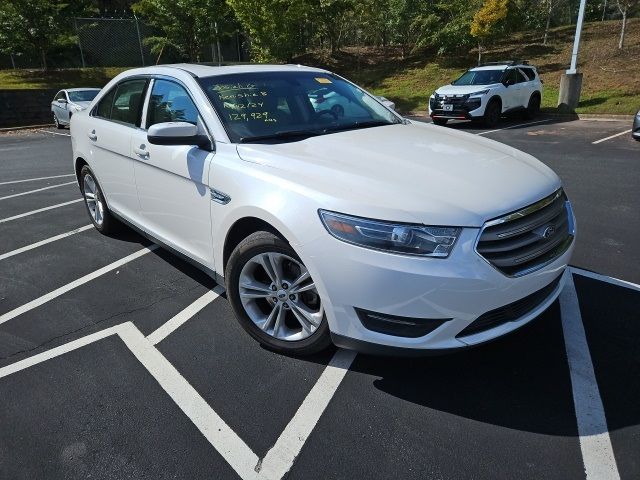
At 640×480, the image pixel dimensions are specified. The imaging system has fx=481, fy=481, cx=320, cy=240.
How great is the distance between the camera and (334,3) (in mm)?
22547

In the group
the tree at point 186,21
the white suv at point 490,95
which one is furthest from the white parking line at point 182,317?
the tree at point 186,21

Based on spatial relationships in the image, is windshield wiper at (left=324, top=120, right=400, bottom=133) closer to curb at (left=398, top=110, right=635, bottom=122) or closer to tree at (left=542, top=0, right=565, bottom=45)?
curb at (left=398, top=110, right=635, bottom=122)

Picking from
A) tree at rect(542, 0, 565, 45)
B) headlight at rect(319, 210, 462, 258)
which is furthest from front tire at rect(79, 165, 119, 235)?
tree at rect(542, 0, 565, 45)

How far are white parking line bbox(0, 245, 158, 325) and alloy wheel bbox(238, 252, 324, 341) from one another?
187cm

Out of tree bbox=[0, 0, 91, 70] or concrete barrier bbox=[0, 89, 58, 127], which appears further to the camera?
tree bbox=[0, 0, 91, 70]

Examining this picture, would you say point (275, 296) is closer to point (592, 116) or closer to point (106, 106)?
point (106, 106)

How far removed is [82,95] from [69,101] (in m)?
0.47

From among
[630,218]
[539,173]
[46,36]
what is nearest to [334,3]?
[46,36]

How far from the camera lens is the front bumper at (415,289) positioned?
2.21 metres

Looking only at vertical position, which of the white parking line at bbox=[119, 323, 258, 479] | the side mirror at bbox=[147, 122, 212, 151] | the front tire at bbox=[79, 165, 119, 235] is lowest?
the white parking line at bbox=[119, 323, 258, 479]

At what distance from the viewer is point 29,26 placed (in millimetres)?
19344

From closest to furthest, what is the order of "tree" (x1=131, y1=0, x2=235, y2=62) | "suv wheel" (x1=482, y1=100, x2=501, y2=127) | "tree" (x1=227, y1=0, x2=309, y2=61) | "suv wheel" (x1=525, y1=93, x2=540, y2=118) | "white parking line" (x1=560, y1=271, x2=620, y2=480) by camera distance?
"white parking line" (x1=560, y1=271, x2=620, y2=480)
"suv wheel" (x1=482, y1=100, x2=501, y2=127)
"suv wheel" (x1=525, y1=93, x2=540, y2=118)
"tree" (x1=227, y1=0, x2=309, y2=61)
"tree" (x1=131, y1=0, x2=235, y2=62)

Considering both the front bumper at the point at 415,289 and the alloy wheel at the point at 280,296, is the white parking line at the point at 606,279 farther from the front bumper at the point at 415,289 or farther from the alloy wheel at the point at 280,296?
the alloy wheel at the point at 280,296

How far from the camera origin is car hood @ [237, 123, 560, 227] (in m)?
2.29
